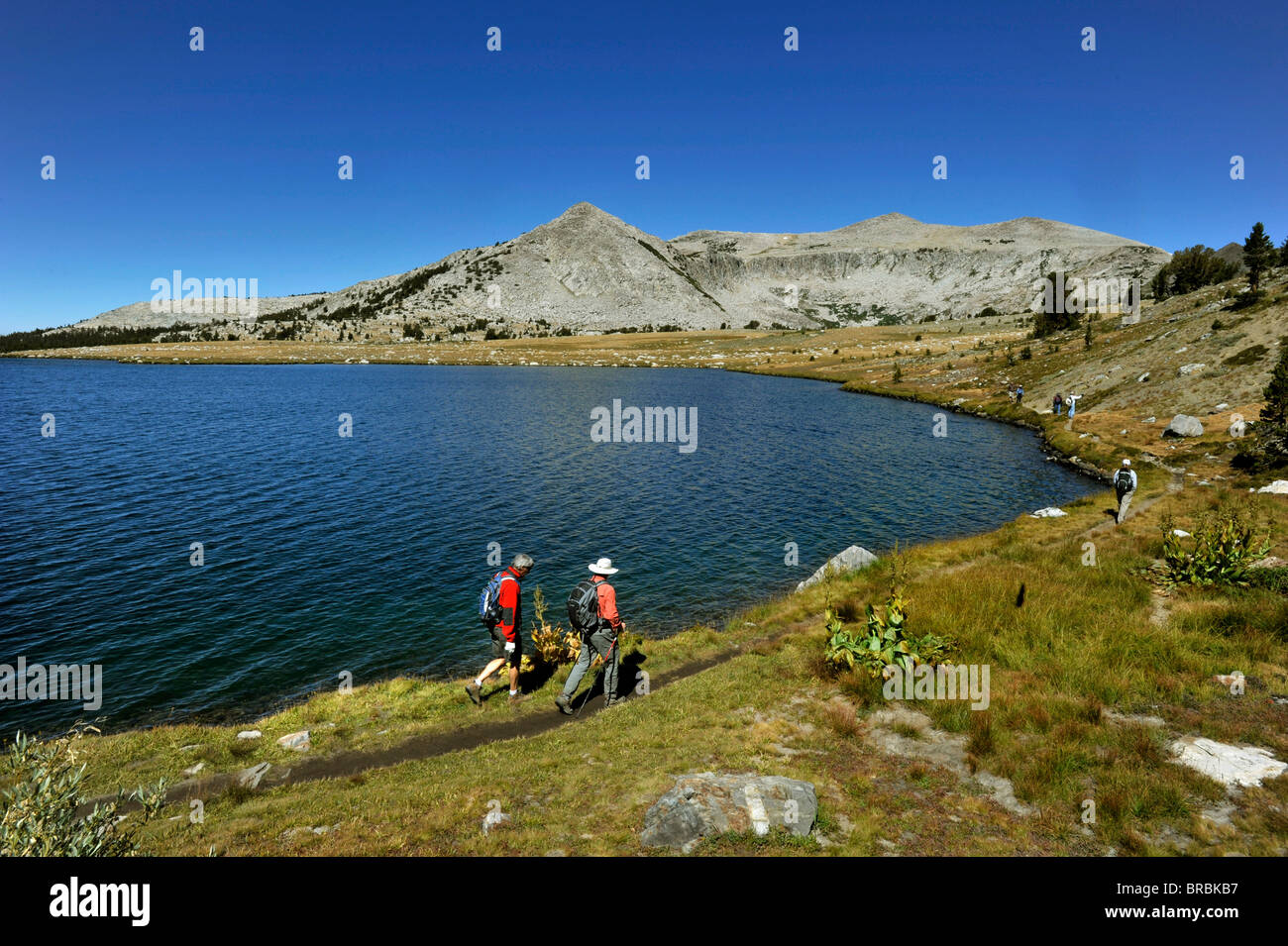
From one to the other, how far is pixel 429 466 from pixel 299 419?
32227 mm

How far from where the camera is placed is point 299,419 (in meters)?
65.7

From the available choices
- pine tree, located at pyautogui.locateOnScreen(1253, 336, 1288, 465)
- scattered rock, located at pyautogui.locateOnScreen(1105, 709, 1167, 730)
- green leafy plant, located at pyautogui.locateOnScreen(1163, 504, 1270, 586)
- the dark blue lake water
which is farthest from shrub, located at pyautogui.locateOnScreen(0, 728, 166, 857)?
pine tree, located at pyautogui.locateOnScreen(1253, 336, 1288, 465)

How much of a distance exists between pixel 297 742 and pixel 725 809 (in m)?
10.6

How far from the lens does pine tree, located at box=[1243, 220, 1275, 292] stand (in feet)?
191

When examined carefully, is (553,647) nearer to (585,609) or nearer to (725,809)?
(585,609)

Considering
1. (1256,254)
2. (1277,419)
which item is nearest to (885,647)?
(1277,419)

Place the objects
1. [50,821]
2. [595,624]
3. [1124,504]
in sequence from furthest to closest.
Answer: [1124,504], [595,624], [50,821]

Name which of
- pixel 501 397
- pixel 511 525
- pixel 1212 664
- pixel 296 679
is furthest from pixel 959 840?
pixel 501 397

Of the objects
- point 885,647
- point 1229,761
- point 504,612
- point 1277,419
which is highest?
point 1277,419

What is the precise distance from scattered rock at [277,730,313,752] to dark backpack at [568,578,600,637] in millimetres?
6664

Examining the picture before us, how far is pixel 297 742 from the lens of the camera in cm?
1335

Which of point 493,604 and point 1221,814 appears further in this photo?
point 493,604

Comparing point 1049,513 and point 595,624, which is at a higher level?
point 1049,513
